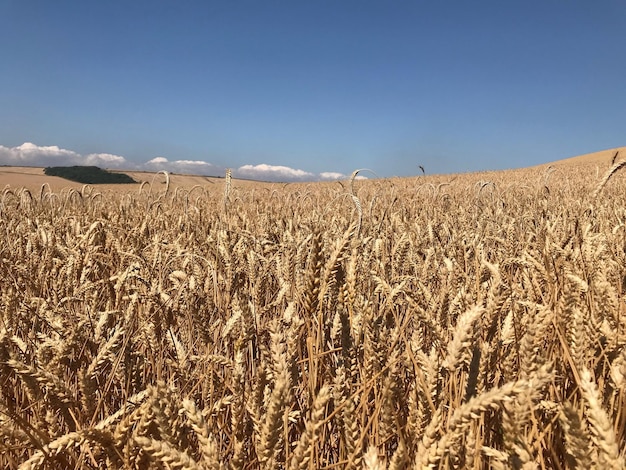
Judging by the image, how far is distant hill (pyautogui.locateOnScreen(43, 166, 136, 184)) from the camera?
3466 centimetres

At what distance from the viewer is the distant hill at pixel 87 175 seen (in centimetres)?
3466

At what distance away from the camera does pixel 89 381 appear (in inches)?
32.8

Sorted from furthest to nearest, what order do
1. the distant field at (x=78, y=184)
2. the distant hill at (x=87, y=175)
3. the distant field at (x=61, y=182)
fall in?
the distant hill at (x=87, y=175) → the distant field at (x=78, y=184) → the distant field at (x=61, y=182)

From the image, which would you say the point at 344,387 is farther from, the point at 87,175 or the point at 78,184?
the point at 87,175

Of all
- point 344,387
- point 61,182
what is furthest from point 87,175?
point 344,387

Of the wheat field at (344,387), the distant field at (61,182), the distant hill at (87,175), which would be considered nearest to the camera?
the wheat field at (344,387)

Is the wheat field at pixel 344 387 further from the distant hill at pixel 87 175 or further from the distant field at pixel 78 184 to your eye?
the distant hill at pixel 87 175

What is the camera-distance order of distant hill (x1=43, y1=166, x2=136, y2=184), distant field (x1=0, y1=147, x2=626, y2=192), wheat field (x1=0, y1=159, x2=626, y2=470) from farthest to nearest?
distant hill (x1=43, y1=166, x2=136, y2=184) < distant field (x1=0, y1=147, x2=626, y2=192) < wheat field (x1=0, y1=159, x2=626, y2=470)

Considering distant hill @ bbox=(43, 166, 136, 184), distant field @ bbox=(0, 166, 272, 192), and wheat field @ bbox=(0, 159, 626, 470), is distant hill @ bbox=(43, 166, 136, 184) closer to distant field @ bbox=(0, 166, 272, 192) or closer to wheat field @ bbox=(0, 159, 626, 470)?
distant field @ bbox=(0, 166, 272, 192)

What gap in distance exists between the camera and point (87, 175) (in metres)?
35.8

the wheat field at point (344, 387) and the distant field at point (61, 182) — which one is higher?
the distant field at point (61, 182)

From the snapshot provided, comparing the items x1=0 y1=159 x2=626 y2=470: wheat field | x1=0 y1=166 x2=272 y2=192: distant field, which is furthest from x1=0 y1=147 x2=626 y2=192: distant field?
x1=0 y1=159 x2=626 y2=470: wheat field

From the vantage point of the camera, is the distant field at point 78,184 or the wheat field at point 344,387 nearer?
the wheat field at point 344,387

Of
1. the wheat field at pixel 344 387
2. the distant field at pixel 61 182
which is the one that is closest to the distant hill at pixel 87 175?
the distant field at pixel 61 182
